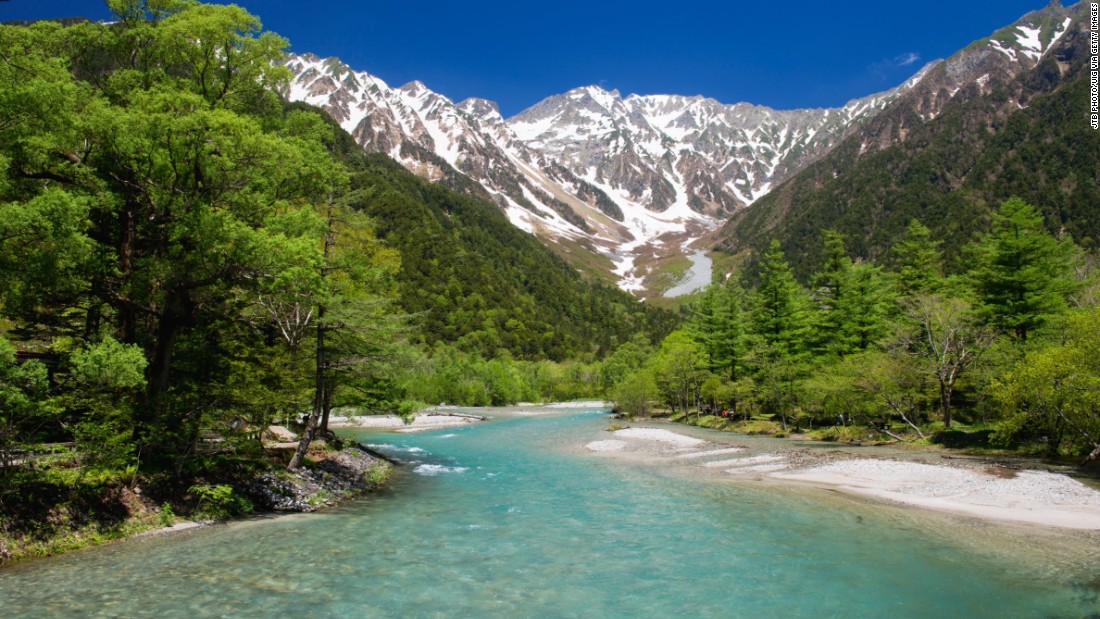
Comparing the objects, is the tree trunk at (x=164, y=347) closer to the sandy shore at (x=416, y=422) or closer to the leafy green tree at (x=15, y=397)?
the leafy green tree at (x=15, y=397)

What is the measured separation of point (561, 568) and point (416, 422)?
183ft

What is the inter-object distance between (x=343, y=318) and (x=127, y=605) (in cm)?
1096

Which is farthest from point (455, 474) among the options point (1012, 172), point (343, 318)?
point (1012, 172)

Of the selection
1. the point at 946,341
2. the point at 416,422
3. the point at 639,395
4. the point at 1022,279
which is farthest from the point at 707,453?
the point at 416,422

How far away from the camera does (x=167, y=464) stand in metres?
17.1

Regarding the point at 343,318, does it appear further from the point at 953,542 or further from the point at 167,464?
the point at 953,542

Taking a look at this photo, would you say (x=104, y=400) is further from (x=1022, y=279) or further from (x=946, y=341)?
(x=1022, y=279)

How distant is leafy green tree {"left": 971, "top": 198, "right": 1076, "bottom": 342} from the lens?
3259 cm

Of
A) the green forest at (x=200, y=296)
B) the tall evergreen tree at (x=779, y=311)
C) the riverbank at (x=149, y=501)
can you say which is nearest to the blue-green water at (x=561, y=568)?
the riverbank at (x=149, y=501)

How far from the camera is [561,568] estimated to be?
1298 centimetres

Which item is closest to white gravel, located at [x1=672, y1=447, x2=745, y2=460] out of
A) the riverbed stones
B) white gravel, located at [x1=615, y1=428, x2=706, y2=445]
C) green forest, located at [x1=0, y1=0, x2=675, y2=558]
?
white gravel, located at [x1=615, y1=428, x2=706, y2=445]

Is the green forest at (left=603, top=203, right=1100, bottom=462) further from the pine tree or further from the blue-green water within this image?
the blue-green water

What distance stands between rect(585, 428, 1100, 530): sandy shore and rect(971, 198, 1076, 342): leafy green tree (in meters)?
14.4

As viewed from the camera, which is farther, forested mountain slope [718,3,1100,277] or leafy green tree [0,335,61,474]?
forested mountain slope [718,3,1100,277]
